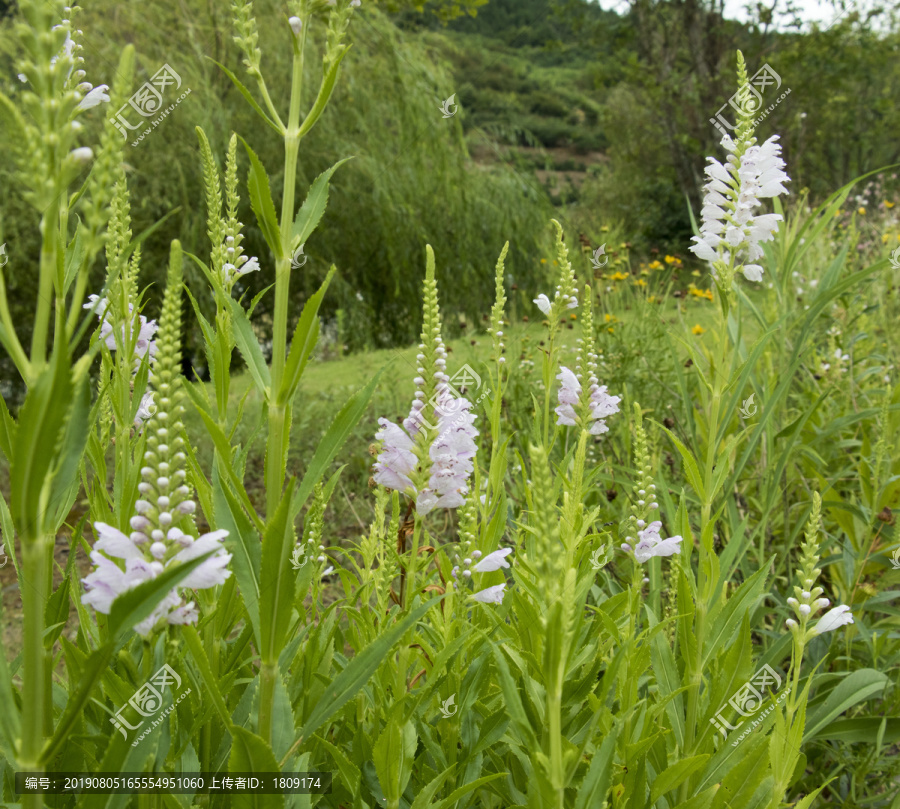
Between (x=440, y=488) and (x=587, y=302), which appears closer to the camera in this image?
(x=440, y=488)

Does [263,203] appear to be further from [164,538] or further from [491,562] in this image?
[491,562]

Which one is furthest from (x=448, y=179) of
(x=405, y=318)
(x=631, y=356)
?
(x=631, y=356)

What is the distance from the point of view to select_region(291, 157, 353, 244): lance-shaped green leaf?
3.66 ft

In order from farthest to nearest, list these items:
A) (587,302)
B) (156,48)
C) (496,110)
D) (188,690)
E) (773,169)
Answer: (496,110) → (156,48) → (773,169) → (587,302) → (188,690)

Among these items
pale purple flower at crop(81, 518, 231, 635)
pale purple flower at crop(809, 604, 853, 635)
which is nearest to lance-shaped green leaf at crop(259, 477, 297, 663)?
pale purple flower at crop(81, 518, 231, 635)

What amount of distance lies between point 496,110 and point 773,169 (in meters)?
9.50

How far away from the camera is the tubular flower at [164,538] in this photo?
0.89m

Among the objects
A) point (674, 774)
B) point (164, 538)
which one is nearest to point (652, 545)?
point (674, 774)

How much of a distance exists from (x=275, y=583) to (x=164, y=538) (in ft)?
0.50

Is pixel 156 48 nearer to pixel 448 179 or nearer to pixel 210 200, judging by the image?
pixel 448 179

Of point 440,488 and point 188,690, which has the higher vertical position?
point 440,488

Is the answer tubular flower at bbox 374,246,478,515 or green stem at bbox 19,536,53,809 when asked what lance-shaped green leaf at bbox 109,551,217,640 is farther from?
tubular flower at bbox 374,246,478,515

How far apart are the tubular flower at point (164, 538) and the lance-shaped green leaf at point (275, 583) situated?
0.06 meters

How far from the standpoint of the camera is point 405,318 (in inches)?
320
